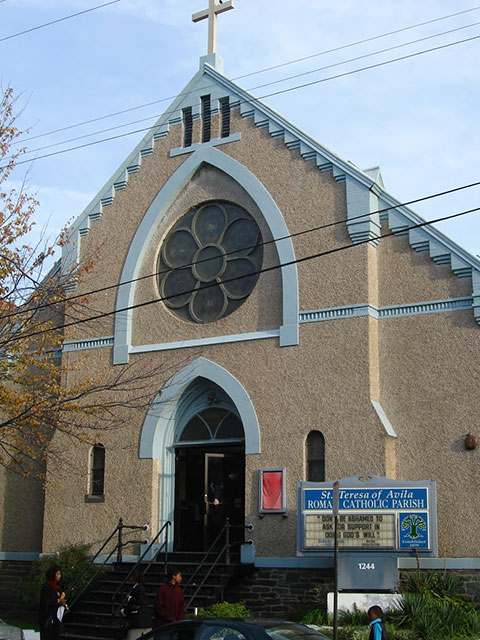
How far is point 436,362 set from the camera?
1781 cm

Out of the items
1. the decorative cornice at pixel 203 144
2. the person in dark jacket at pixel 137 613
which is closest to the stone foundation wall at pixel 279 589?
the person in dark jacket at pixel 137 613

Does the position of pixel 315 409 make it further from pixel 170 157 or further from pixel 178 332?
pixel 170 157

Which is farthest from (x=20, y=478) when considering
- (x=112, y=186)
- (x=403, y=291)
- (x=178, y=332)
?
(x=403, y=291)

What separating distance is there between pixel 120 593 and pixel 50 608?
4211mm

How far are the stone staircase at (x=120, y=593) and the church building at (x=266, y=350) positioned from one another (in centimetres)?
64

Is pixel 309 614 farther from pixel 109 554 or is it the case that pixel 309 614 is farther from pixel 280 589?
pixel 109 554

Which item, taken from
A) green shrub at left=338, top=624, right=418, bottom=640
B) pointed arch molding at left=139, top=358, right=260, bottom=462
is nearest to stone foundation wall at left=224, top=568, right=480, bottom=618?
green shrub at left=338, top=624, right=418, bottom=640

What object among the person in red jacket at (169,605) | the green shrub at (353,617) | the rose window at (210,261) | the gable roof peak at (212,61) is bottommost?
the green shrub at (353,617)

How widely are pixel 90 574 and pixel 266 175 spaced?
939cm

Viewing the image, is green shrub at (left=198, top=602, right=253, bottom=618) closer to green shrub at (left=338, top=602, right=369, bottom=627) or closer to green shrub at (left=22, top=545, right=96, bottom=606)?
green shrub at (left=338, top=602, right=369, bottom=627)

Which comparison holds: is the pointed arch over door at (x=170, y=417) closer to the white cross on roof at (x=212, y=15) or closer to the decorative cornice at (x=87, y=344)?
the decorative cornice at (x=87, y=344)

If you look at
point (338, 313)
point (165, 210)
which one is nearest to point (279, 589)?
point (338, 313)

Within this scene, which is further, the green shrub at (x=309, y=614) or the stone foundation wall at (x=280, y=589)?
the stone foundation wall at (x=280, y=589)

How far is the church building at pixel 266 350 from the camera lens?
17.4m
